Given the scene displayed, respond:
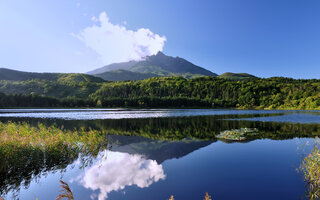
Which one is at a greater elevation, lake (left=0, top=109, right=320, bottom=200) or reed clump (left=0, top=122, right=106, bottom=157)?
reed clump (left=0, top=122, right=106, bottom=157)

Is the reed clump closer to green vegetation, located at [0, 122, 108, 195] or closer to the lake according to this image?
green vegetation, located at [0, 122, 108, 195]

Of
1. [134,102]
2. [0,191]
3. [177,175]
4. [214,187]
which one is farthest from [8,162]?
[134,102]

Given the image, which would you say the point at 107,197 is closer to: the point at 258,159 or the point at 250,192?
the point at 250,192

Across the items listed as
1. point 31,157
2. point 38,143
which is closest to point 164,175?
point 31,157

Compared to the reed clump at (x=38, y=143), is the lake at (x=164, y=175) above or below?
below

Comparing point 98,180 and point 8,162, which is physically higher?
point 8,162

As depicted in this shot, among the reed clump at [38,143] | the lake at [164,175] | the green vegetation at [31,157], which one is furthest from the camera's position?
the reed clump at [38,143]

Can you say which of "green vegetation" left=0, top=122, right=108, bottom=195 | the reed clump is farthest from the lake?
the reed clump

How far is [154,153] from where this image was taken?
66.4ft

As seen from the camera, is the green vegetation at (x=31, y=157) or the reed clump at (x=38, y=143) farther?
the reed clump at (x=38, y=143)

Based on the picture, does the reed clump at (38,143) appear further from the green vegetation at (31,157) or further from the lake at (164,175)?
the lake at (164,175)

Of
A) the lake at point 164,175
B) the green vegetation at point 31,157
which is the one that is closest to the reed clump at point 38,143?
the green vegetation at point 31,157

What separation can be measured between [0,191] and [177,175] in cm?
1036

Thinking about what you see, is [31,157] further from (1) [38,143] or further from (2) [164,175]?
(2) [164,175]
